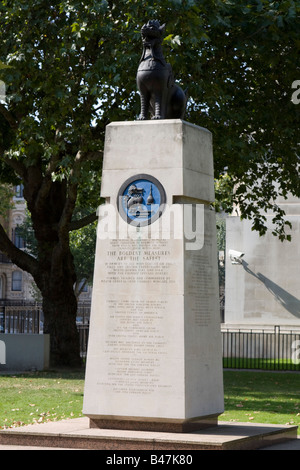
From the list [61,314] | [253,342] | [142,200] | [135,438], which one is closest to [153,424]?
[135,438]

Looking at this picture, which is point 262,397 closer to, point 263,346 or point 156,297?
point 156,297

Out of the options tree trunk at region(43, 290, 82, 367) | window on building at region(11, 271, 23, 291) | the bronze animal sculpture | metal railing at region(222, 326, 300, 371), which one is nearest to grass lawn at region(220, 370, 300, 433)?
metal railing at region(222, 326, 300, 371)

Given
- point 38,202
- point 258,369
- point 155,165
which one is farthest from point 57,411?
point 258,369

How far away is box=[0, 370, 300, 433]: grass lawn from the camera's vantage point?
1620cm

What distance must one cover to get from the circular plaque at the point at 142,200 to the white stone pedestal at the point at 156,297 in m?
0.02

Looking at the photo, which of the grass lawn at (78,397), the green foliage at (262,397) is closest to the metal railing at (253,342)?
the green foliage at (262,397)

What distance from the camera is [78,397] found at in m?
19.3

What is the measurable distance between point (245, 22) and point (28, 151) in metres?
6.08

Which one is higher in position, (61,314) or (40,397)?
(61,314)

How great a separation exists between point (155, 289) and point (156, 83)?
2843mm

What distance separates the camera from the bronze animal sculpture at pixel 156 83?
40.8 feet

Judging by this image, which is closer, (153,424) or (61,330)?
(153,424)
